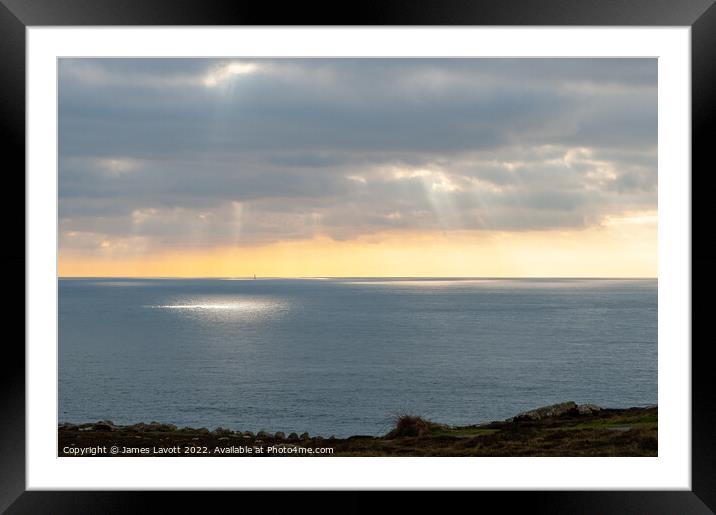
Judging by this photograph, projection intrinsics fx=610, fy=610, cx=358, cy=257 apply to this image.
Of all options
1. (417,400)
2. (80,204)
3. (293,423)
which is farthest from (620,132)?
(80,204)

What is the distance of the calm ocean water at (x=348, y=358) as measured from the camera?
81.8ft

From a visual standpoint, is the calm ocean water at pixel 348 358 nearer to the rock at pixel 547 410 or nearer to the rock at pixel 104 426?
the rock at pixel 547 410

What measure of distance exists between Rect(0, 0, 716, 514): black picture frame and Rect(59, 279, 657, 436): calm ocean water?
18.6m

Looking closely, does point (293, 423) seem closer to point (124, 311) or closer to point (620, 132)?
point (124, 311)

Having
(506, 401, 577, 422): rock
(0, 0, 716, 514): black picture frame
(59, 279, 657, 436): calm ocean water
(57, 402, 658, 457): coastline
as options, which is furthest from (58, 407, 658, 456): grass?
(59, 279, 657, 436): calm ocean water

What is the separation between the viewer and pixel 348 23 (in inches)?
92.3

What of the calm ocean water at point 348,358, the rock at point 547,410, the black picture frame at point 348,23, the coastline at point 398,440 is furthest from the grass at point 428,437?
the calm ocean water at point 348,358

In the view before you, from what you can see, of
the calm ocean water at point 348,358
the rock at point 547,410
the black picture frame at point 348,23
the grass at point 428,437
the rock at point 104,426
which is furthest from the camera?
the calm ocean water at point 348,358

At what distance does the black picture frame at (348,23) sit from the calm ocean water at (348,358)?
60.9 feet

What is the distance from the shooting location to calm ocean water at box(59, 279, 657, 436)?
24.9 meters

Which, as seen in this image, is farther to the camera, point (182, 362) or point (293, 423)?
point (182, 362)

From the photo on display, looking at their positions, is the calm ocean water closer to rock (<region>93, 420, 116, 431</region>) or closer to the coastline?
rock (<region>93, 420, 116, 431</region>)

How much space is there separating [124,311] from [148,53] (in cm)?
3941

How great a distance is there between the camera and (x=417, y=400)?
2638 cm
